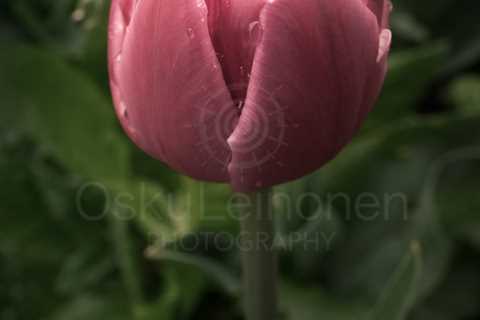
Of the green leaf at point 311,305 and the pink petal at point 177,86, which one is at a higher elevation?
the pink petal at point 177,86

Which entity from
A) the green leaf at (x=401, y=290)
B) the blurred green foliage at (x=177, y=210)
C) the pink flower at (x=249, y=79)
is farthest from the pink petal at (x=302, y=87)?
the blurred green foliage at (x=177, y=210)

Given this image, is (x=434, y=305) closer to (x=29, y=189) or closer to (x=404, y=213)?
(x=404, y=213)

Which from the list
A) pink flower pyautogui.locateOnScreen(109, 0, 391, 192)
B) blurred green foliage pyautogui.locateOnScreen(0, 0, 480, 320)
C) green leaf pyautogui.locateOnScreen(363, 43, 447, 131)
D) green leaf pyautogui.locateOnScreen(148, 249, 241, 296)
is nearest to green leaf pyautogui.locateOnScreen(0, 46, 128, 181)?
blurred green foliage pyautogui.locateOnScreen(0, 0, 480, 320)

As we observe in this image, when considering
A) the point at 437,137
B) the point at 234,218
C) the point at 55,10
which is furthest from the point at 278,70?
the point at 55,10

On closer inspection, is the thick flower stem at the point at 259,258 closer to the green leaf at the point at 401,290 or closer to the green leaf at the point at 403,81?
the green leaf at the point at 401,290

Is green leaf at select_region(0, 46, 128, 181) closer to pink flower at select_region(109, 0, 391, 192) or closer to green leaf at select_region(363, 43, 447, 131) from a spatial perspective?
green leaf at select_region(363, 43, 447, 131)
